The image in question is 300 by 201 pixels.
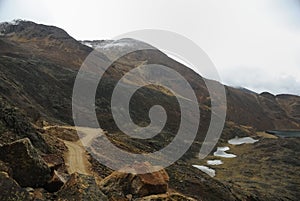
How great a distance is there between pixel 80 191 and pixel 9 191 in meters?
2.13

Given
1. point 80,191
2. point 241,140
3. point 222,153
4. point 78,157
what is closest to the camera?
point 80,191

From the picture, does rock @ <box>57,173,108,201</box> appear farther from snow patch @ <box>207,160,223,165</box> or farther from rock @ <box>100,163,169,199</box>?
snow patch @ <box>207,160,223,165</box>

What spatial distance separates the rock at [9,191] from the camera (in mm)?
8758

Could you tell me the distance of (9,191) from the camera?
29.1 ft

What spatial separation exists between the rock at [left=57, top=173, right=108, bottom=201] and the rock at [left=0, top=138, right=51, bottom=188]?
168 cm

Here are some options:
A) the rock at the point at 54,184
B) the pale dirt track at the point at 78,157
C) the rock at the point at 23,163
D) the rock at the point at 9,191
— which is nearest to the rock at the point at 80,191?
the rock at the point at 9,191

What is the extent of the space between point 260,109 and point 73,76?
416 ft

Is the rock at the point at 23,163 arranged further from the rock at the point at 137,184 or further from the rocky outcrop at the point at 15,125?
the rocky outcrop at the point at 15,125

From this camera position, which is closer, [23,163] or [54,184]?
[23,163]

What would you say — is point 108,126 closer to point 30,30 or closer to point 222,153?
point 222,153

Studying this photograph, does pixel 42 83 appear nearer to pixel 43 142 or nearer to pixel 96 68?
pixel 43 142

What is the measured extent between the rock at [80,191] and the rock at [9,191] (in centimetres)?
147

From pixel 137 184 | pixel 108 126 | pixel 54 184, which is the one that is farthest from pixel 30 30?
pixel 54 184

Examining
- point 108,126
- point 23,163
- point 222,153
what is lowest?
point 222,153
